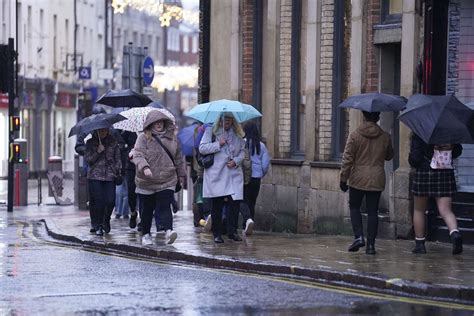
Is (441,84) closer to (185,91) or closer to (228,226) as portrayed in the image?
(228,226)

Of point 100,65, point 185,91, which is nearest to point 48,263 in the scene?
point 100,65

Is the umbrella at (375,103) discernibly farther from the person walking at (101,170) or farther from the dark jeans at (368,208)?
the person walking at (101,170)

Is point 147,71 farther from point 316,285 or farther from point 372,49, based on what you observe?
point 316,285

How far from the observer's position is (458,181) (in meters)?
19.4

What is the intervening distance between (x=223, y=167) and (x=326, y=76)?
343 centimetres

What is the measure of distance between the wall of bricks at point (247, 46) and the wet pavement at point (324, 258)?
253 centimetres

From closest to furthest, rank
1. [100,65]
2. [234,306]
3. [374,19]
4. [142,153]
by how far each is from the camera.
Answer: [234,306]
[142,153]
[374,19]
[100,65]

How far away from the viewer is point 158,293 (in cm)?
1355

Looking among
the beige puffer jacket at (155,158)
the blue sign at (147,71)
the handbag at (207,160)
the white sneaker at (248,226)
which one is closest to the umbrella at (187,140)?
the white sneaker at (248,226)

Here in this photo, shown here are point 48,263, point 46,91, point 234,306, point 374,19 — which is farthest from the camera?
point 46,91

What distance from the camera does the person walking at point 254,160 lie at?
67.5 feet

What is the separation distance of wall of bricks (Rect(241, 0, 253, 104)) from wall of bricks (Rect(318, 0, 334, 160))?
2.23 metres

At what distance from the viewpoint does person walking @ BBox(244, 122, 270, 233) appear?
20.6 metres

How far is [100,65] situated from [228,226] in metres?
58.5
